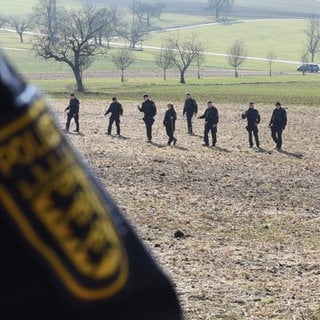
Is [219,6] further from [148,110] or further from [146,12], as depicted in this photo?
[148,110]

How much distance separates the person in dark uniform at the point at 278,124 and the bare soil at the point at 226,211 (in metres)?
0.37

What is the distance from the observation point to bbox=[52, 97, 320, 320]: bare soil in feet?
33.0

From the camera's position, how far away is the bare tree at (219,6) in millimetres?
152875

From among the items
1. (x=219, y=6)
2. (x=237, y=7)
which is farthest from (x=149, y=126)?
(x=237, y=7)

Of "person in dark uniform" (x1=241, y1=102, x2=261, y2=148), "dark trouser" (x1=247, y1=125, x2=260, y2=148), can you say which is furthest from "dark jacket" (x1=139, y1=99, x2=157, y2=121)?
"dark trouser" (x1=247, y1=125, x2=260, y2=148)

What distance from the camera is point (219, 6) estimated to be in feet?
506

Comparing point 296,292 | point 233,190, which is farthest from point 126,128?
point 296,292

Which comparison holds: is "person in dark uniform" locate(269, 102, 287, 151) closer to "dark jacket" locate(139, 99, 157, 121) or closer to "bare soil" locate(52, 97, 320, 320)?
"bare soil" locate(52, 97, 320, 320)

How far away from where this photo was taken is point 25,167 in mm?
1160

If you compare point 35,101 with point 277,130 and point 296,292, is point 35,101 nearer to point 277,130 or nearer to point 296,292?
point 296,292

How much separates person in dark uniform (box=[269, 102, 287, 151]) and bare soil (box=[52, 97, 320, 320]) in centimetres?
37

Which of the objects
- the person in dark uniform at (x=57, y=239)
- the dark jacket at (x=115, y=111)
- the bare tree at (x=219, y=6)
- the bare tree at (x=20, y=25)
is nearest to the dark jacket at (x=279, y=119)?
the dark jacket at (x=115, y=111)

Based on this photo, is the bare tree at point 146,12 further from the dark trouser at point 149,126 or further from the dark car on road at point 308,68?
the dark trouser at point 149,126

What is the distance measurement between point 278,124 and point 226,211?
31.1 feet
